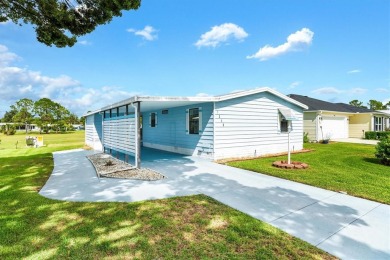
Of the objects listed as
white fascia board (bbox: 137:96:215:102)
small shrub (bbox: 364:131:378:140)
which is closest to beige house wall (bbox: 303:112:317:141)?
small shrub (bbox: 364:131:378:140)

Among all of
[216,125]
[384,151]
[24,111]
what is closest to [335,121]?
[384,151]

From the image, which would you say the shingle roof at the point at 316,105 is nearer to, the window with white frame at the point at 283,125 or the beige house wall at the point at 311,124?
the beige house wall at the point at 311,124

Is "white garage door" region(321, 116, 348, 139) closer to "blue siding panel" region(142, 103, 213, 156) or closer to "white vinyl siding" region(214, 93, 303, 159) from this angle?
"white vinyl siding" region(214, 93, 303, 159)

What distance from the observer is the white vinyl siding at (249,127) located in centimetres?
952

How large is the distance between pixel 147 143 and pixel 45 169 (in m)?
7.83

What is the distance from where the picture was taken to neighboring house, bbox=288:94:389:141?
58.3 ft

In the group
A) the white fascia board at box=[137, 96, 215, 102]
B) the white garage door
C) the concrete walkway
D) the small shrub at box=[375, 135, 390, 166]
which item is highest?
the white fascia board at box=[137, 96, 215, 102]

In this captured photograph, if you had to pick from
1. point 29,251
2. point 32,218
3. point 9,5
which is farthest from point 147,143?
point 29,251

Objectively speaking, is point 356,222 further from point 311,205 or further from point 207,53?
point 207,53

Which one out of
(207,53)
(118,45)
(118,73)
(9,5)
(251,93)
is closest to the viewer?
(9,5)

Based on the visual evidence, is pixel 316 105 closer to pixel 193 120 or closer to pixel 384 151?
pixel 384 151

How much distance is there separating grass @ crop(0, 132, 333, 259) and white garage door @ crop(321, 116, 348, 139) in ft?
60.3

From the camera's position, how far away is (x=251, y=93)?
10125 mm

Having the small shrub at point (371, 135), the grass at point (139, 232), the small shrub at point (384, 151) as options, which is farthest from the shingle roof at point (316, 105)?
the grass at point (139, 232)
